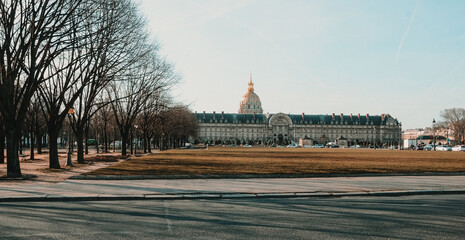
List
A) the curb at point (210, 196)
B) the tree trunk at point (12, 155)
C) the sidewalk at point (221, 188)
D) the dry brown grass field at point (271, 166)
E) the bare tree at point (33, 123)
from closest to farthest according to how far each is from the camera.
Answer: the curb at point (210, 196) → the sidewalk at point (221, 188) → the tree trunk at point (12, 155) → the dry brown grass field at point (271, 166) → the bare tree at point (33, 123)

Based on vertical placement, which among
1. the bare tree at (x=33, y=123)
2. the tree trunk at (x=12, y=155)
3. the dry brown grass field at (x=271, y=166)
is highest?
the bare tree at (x=33, y=123)

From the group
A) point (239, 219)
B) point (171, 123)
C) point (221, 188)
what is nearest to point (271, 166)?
point (221, 188)

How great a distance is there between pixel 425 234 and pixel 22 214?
844cm

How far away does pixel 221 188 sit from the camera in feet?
47.0

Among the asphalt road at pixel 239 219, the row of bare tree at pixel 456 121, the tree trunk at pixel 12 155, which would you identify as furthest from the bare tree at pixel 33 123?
the row of bare tree at pixel 456 121

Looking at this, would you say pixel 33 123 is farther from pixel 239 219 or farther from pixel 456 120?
pixel 456 120

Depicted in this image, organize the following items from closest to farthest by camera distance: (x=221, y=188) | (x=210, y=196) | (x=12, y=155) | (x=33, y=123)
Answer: (x=210, y=196) → (x=221, y=188) → (x=12, y=155) → (x=33, y=123)

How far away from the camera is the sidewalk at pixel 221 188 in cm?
1256

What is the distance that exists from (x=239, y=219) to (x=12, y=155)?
507 inches

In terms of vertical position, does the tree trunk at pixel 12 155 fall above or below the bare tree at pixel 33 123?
below

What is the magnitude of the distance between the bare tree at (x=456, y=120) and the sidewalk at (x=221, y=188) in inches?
5501

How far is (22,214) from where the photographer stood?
960 centimetres

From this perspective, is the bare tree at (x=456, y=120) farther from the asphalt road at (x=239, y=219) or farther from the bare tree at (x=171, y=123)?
the asphalt road at (x=239, y=219)

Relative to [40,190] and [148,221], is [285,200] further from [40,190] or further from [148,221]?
[40,190]
